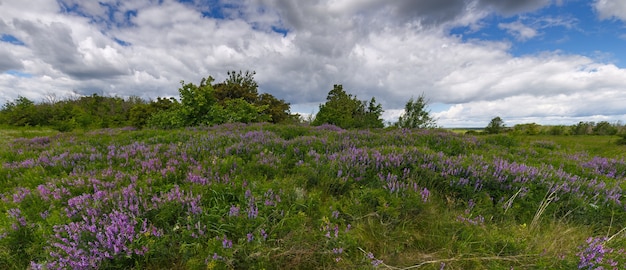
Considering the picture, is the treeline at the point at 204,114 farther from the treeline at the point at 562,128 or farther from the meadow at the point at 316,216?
the treeline at the point at 562,128

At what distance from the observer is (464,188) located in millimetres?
3768

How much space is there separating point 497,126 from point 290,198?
2961 cm

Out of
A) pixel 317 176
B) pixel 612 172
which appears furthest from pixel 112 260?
pixel 612 172

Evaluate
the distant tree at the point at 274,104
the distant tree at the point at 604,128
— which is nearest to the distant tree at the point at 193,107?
the distant tree at the point at 274,104

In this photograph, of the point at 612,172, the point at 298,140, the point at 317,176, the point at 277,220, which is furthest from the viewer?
the point at 298,140

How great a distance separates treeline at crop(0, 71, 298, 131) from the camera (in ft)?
42.3

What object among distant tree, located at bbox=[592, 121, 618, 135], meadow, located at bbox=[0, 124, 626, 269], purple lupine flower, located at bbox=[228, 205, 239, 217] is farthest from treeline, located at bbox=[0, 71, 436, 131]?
distant tree, located at bbox=[592, 121, 618, 135]

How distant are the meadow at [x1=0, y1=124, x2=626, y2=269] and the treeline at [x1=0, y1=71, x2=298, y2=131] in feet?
27.1

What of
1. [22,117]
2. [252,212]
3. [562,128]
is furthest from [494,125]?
[22,117]

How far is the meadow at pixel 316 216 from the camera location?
7.70ft

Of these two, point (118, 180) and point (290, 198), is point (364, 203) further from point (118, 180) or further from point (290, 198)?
point (118, 180)

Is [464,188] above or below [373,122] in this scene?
below

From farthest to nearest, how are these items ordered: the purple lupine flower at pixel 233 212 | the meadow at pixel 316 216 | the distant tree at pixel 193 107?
the distant tree at pixel 193 107 → the purple lupine flower at pixel 233 212 → the meadow at pixel 316 216

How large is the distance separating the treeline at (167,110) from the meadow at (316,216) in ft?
27.1
